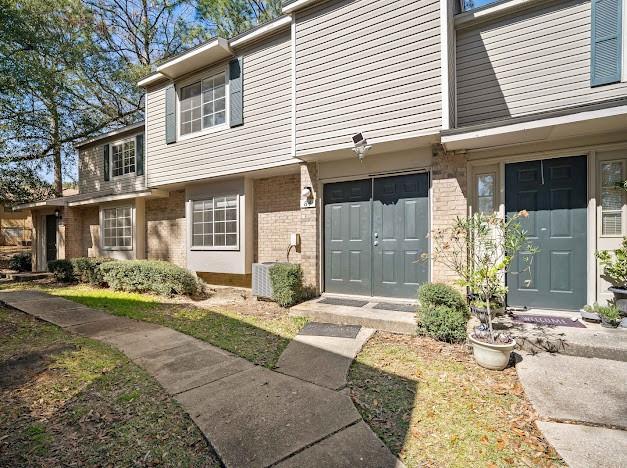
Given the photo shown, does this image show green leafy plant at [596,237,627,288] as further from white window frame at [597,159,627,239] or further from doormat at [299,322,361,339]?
doormat at [299,322,361,339]

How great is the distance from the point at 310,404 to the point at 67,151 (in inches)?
736

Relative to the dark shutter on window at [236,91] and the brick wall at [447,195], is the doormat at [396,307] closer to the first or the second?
the brick wall at [447,195]

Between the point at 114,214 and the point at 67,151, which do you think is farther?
the point at 67,151

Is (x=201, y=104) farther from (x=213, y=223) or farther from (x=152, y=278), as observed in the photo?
(x=152, y=278)

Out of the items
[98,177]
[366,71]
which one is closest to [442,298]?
[366,71]

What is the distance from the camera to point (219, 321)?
5.61 metres

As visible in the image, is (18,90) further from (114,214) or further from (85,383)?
(85,383)

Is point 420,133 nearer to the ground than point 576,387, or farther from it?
farther from it

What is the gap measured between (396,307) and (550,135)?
11.8 ft

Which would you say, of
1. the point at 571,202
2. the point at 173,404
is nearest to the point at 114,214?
the point at 173,404

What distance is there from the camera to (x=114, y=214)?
11.3 meters

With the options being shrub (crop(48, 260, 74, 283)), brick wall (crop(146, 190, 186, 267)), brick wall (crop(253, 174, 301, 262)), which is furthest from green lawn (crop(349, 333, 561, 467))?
shrub (crop(48, 260, 74, 283))

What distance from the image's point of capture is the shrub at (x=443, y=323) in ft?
14.1

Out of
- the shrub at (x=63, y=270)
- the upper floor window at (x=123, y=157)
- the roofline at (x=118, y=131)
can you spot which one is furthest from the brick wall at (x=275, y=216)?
the shrub at (x=63, y=270)
